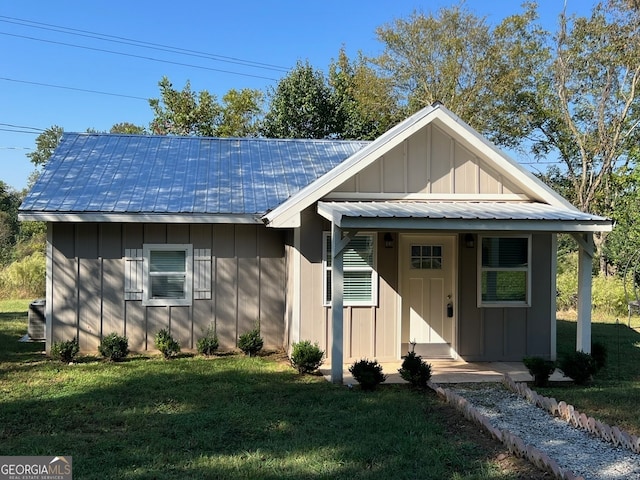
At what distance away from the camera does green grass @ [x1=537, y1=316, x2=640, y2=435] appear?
612 centimetres

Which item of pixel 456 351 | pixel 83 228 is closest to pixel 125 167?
pixel 83 228

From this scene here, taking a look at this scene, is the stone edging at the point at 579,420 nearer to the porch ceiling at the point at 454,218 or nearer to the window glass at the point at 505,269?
the porch ceiling at the point at 454,218

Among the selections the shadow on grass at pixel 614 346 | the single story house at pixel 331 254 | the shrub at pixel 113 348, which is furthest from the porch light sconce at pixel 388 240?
the shrub at pixel 113 348

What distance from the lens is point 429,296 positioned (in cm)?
966

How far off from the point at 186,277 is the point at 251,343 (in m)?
1.73

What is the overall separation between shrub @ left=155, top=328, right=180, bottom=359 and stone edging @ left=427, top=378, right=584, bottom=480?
4890 millimetres

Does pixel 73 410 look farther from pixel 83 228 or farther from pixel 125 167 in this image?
pixel 125 167

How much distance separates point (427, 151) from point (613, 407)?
452 centimetres

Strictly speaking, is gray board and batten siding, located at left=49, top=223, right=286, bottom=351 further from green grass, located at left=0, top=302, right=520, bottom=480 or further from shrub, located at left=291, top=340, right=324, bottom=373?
shrub, located at left=291, top=340, right=324, bottom=373

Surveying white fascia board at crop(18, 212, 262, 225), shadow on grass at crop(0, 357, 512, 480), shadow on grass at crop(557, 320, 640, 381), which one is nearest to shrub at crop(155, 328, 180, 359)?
shadow on grass at crop(0, 357, 512, 480)

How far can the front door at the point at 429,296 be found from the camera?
9.60m

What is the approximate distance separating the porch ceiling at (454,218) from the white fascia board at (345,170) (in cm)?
25

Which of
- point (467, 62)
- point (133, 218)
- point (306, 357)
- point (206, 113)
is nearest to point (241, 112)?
point (206, 113)

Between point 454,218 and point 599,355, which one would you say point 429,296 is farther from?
point 599,355
